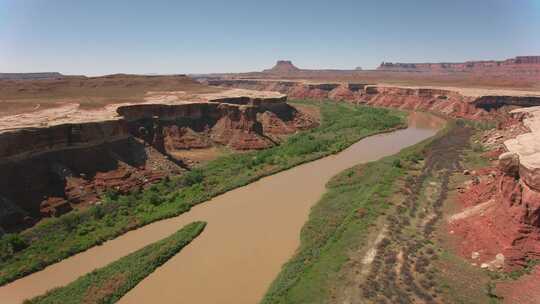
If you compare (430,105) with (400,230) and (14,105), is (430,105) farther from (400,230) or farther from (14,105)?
(14,105)

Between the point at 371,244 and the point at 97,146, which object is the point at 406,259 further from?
the point at 97,146

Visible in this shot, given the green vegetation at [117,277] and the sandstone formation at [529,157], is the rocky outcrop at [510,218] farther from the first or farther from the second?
the green vegetation at [117,277]

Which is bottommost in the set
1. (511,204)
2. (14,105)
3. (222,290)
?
(222,290)

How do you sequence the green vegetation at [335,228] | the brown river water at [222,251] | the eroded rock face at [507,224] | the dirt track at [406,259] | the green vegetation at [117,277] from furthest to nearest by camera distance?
the brown river water at [222,251] < the eroded rock face at [507,224] < the green vegetation at [335,228] < the green vegetation at [117,277] < the dirt track at [406,259]

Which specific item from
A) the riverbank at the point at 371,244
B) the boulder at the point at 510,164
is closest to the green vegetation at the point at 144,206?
the riverbank at the point at 371,244

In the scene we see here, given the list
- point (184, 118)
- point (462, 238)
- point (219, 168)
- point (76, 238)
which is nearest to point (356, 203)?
point (462, 238)

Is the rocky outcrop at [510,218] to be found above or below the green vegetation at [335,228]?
above

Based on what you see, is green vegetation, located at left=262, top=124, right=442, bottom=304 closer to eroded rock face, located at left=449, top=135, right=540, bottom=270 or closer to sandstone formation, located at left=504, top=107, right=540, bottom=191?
eroded rock face, located at left=449, top=135, right=540, bottom=270
